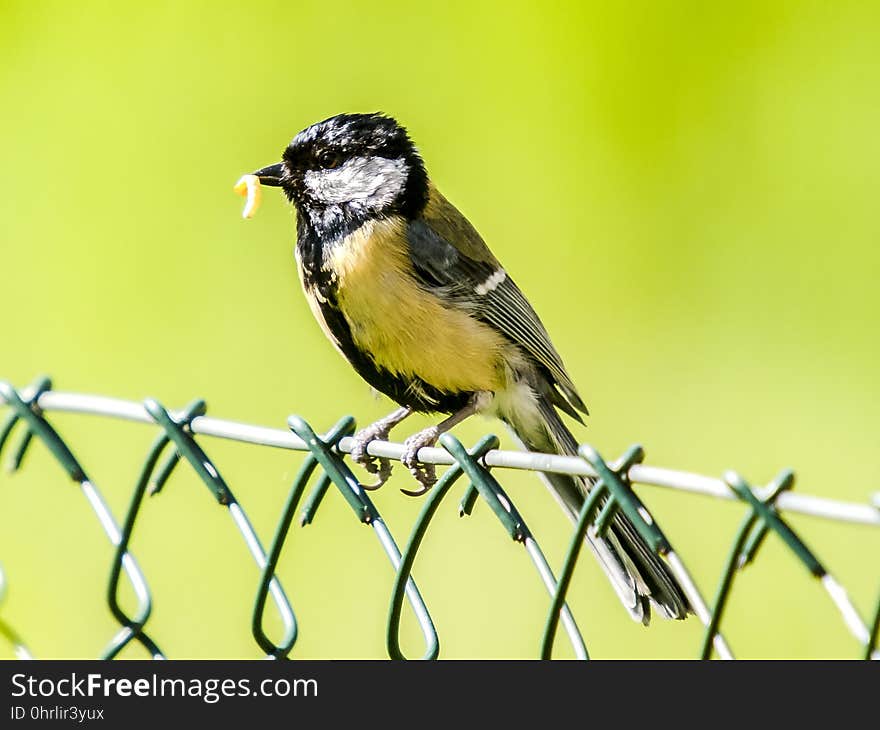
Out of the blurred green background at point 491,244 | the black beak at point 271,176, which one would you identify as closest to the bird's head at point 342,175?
the black beak at point 271,176

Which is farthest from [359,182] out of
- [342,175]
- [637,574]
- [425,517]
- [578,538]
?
[578,538]

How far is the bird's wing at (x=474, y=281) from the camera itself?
3182mm

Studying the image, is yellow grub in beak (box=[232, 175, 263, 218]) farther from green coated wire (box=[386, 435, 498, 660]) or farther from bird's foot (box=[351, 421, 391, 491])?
green coated wire (box=[386, 435, 498, 660])

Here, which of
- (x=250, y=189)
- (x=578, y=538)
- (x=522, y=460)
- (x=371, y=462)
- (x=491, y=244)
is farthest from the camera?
(x=491, y=244)

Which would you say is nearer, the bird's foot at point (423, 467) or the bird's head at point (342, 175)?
the bird's foot at point (423, 467)

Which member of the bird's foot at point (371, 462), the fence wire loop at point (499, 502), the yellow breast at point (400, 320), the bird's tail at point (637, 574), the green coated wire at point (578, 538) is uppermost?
the yellow breast at point (400, 320)

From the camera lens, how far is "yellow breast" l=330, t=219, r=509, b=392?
9.86 ft

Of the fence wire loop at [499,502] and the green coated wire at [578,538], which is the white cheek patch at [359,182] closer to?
the fence wire loop at [499,502]

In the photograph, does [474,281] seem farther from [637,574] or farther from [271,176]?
[637,574]

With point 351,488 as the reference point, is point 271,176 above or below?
above

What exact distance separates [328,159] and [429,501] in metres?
1.52

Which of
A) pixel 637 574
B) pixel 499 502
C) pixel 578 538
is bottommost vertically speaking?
pixel 578 538

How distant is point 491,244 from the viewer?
4.97 meters

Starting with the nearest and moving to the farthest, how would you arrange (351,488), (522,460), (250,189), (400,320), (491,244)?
1. (522,460)
2. (351,488)
3. (400,320)
4. (250,189)
5. (491,244)
